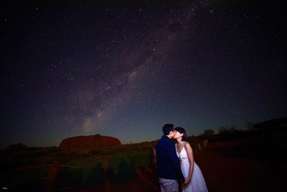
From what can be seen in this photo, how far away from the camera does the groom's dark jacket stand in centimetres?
420

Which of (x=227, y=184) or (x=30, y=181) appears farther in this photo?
(x=30, y=181)

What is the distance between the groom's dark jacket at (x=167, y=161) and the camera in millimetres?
4203

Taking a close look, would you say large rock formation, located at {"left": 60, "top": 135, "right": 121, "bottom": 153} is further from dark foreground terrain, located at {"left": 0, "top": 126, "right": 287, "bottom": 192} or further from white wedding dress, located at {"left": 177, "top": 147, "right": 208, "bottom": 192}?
white wedding dress, located at {"left": 177, "top": 147, "right": 208, "bottom": 192}

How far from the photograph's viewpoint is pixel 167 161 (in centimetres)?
422

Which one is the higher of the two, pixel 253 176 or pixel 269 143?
pixel 269 143

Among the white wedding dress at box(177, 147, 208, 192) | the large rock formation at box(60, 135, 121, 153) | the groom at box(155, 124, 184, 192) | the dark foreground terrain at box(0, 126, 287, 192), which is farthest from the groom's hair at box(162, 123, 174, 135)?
the large rock formation at box(60, 135, 121, 153)

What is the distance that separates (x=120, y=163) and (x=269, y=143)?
7.98m

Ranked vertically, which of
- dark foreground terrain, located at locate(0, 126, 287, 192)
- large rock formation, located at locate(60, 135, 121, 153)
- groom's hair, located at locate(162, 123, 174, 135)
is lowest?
dark foreground terrain, located at locate(0, 126, 287, 192)

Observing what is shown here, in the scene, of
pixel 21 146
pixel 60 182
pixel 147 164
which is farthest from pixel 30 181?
pixel 21 146

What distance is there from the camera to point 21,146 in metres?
20.3

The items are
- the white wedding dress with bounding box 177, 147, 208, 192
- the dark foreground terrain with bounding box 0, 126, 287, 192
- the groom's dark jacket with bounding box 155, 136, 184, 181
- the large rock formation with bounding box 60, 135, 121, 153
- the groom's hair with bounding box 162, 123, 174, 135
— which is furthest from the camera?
the large rock formation with bounding box 60, 135, 121, 153

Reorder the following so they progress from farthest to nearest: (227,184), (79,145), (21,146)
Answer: (79,145) → (21,146) → (227,184)

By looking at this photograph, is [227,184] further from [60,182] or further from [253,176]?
[60,182]

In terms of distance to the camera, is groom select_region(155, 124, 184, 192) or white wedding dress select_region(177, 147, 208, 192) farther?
white wedding dress select_region(177, 147, 208, 192)
